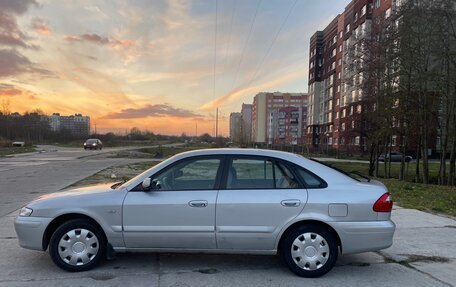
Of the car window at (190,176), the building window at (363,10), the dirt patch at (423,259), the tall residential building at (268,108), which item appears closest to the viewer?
the car window at (190,176)

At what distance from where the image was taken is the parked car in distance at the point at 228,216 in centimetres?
446

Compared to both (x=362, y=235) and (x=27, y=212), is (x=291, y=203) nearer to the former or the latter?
(x=362, y=235)

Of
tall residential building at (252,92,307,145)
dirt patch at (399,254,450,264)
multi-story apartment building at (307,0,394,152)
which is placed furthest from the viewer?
tall residential building at (252,92,307,145)

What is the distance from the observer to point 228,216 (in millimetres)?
4484

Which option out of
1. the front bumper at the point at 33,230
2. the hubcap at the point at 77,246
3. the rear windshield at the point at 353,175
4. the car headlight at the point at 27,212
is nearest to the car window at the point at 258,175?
the rear windshield at the point at 353,175

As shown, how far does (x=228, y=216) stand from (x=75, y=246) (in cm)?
190

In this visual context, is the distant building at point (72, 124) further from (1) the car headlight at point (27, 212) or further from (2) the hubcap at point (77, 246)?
(2) the hubcap at point (77, 246)

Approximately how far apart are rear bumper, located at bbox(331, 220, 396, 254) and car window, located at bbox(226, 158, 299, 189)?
0.75 meters

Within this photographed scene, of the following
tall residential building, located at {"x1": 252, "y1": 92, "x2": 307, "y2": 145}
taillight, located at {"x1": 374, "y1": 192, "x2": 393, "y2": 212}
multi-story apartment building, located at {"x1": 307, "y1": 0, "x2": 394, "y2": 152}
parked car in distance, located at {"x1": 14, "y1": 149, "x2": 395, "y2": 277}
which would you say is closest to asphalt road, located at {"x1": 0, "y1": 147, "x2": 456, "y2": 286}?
parked car in distance, located at {"x1": 14, "y1": 149, "x2": 395, "y2": 277}

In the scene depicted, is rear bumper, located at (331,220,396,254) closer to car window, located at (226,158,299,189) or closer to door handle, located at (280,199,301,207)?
door handle, located at (280,199,301,207)

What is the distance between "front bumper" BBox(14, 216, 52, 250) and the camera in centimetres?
463

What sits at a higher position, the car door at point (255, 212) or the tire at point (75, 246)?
the car door at point (255, 212)

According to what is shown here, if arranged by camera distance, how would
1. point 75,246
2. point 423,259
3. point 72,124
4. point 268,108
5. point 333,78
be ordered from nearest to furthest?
1. point 75,246
2. point 423,259
3. point 333,78
4. point 72,124
5. point 268,108

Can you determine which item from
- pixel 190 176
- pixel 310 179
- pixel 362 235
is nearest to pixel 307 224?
pixel 310 179
